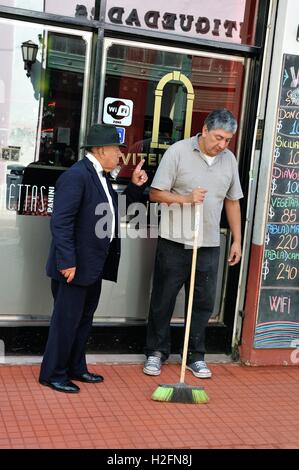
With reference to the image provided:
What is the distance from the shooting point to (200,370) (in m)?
5.72

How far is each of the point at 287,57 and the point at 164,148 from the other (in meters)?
1.27

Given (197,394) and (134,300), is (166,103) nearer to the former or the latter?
(134,300)

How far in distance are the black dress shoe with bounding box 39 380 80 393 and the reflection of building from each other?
692 mm

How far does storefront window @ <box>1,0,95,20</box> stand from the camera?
5.44 meters

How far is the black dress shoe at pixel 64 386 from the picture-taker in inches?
200

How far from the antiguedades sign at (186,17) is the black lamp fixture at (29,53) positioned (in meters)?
0.64

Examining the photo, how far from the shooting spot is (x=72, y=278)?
4895mm

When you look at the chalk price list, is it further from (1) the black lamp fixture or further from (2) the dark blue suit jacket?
(1) the black lamp fixture

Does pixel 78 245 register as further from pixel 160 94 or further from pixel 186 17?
pixel 186 17

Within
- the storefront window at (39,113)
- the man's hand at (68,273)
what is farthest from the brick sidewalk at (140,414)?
the storefront window at (39,113)

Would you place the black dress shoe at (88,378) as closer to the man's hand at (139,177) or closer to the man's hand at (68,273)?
the man's hand at (68,273)

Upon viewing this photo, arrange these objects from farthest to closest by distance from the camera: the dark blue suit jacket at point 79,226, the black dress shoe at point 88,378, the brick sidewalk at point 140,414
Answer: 1. the black dress shoe at point 88,378
2. the dark blue suit jacket at point 79,226
3. the brick sidewalk at point 140,414
